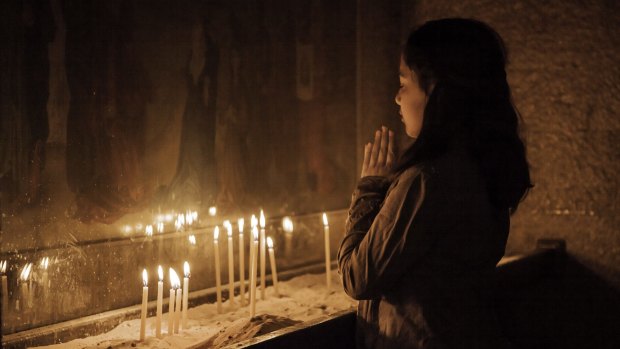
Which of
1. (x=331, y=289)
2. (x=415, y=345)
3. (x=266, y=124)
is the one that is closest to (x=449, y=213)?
(x=415, y=345)

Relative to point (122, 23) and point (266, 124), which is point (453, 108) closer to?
point (122, 23)

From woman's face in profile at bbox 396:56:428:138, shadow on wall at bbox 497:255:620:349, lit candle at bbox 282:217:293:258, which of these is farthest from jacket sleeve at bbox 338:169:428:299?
shadow on wall at bbox 497:255:620:349

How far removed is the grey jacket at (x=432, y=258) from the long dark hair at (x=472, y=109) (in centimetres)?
4

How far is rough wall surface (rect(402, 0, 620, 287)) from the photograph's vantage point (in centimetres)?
412

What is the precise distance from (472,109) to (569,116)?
8.84 ft

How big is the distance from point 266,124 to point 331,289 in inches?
46.1

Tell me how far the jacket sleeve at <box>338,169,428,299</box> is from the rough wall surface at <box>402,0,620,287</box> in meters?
2.77

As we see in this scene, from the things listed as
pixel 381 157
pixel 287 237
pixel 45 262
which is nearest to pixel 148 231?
pixel 45 262

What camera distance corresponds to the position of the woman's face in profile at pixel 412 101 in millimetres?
1965

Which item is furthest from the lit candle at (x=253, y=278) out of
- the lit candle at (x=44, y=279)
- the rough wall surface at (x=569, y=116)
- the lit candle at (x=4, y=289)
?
the rough wall surface at (x=569, y=116)

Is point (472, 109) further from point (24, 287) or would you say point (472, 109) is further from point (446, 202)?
point (24, 287)

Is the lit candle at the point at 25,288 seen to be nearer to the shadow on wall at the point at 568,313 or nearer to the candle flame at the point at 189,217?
the candle flame at the point at 189,217

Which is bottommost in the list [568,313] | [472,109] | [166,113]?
[568,313]

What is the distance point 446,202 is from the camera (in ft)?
5.95
